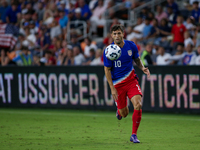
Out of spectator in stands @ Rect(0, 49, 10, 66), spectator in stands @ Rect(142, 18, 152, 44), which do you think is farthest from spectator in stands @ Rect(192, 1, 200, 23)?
spectator in stands @ Rect(0, 49, 10, 66)

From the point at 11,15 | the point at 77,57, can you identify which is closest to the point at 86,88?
the point at 77,57

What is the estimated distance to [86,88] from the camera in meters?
13.9

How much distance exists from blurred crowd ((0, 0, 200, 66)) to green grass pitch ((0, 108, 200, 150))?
9.55 ft

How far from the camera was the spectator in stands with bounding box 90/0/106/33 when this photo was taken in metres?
19.2

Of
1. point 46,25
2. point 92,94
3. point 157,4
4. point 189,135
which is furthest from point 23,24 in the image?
point 189,135

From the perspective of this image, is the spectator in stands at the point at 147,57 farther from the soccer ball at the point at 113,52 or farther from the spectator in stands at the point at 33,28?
the spectator in stands at the point at 33,28

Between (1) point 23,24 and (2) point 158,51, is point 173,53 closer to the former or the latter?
(2) point 158,51

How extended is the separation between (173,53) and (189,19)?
1.73 meters

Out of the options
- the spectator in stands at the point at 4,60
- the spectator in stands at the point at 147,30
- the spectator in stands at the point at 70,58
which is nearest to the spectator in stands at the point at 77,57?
the spectator in stands at the point at 70,58

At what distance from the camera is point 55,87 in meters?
14.4

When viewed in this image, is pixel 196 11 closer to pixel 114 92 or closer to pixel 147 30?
pixel 147 30

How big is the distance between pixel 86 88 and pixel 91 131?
15.4 feet

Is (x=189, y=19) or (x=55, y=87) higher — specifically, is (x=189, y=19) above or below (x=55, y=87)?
above

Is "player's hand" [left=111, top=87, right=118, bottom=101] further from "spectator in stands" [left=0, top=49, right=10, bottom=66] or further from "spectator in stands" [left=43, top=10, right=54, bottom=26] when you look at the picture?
"spectator in stands" [left=43, top=10, right=54, bottom=26]
